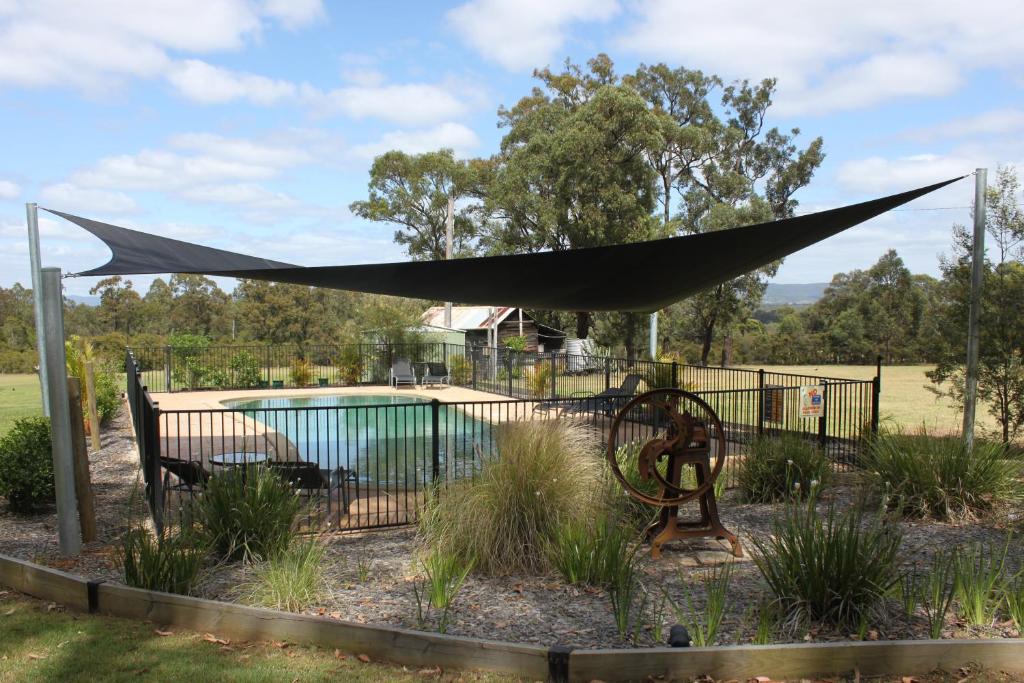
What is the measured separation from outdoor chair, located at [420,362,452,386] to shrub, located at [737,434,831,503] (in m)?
14.0

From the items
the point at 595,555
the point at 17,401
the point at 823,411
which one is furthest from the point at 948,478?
the point at 17,401

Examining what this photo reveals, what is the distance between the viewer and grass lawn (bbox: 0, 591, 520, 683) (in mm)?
3172

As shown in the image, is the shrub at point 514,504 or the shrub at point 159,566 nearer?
the shrub at point 159,566

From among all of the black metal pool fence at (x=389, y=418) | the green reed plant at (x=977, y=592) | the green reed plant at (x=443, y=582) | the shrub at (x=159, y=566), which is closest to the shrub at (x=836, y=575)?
the green reed plant at (x=977, y=592)

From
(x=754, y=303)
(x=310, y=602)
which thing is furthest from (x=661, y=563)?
(x=754, y=303)

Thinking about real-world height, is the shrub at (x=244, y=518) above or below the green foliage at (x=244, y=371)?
above

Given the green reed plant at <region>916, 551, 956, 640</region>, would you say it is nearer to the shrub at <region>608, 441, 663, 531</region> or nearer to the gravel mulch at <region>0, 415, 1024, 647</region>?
the gravel mulch at <region>0, 415, 1024, 647</region>

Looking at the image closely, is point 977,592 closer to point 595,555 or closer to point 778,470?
point 595,555

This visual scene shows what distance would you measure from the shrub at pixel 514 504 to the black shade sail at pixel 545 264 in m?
1.18

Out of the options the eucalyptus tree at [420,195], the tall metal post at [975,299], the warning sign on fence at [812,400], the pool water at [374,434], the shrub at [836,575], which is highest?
the eucalyptus tree at [420,195]

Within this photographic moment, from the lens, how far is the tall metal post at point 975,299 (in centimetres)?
733

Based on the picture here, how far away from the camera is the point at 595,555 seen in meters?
4.19

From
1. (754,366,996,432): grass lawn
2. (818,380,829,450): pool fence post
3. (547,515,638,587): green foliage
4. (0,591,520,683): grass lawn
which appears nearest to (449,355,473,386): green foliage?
(754,366,996,432): grass lawn

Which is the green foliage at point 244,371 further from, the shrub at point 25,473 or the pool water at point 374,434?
the shrub at point 25,473
